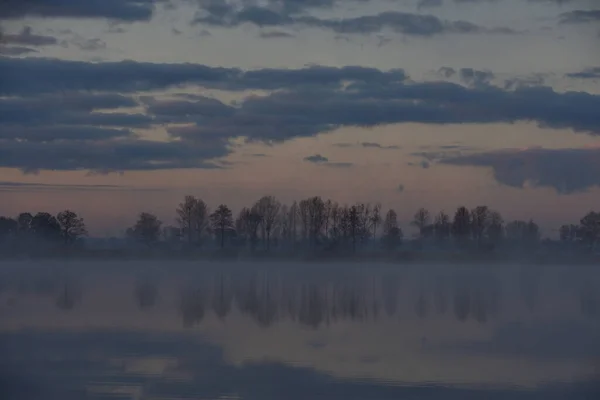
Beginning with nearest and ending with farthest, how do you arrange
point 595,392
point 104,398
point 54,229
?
point 104,398, point 595,392, point 54,229

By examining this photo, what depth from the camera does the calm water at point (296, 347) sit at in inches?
317

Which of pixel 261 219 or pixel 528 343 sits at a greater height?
pixel 261 219

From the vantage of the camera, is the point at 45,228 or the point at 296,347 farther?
the point at 45,228

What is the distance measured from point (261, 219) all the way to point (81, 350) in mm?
18059

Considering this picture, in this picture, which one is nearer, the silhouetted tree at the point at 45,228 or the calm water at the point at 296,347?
the calm water at the point at 296,347

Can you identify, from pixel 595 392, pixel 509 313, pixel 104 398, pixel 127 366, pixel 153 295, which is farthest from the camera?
pixel 153 295

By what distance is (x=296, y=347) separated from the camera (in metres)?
10.3

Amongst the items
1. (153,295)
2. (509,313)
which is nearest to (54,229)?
(153,295)

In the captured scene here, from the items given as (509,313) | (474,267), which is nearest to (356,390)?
(509,313)

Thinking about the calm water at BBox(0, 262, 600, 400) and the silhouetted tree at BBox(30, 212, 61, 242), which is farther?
the silhouetted tree at BBox(30, 212, 61, 242)

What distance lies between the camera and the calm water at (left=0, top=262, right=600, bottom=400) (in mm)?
8062

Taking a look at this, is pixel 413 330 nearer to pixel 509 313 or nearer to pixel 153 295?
pixel 509 313

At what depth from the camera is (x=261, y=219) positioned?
91.8 feet

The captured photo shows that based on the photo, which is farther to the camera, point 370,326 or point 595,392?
point 370,326
